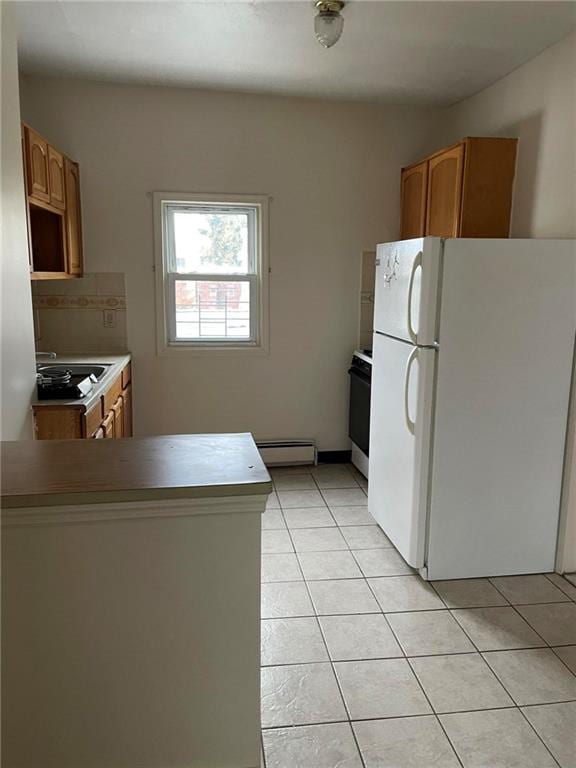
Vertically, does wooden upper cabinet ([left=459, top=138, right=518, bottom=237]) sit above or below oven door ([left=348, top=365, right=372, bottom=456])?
above

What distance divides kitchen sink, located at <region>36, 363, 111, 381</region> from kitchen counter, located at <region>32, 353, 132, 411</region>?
0.8 inches

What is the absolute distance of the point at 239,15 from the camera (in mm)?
2559

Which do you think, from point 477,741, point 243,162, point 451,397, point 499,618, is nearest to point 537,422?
point 451,397

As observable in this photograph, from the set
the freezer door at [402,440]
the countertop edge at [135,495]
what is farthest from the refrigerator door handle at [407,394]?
the countertop edge at [135,495]

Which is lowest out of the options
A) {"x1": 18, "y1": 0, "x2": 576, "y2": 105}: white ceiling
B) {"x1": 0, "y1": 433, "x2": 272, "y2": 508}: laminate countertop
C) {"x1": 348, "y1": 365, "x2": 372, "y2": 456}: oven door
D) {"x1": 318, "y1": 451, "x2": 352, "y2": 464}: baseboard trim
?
{"x1": 318, "y1": 451, "x2": 352, "y2": 464}: baseboard trim

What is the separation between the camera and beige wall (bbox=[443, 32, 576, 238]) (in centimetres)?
276

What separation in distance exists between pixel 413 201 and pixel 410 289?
1.48 meters

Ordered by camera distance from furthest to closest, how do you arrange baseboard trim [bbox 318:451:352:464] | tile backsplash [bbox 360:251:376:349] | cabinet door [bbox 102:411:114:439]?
baseboard trim [bbox 318:451:352:464] → tile backsplash [bbox 360:251:376:349] → cabinet door [bbox 102:411:114:439]

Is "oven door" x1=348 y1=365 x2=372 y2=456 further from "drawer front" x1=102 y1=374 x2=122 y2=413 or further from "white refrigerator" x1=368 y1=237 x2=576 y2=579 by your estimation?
"drawer front" x1=102 y1=374 x2=122 y2=413

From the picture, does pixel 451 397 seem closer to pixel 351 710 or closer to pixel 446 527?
pixel 446 527

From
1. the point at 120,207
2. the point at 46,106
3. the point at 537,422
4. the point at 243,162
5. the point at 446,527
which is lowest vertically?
the point at 446,527

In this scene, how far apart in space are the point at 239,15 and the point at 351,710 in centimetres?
281

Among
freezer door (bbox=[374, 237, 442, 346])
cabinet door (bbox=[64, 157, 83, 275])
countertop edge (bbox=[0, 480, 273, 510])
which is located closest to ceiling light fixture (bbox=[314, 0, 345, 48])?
freezer door (bbox=[374, 237, 442, 346])

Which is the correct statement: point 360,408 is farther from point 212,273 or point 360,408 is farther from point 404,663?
point 404,663
